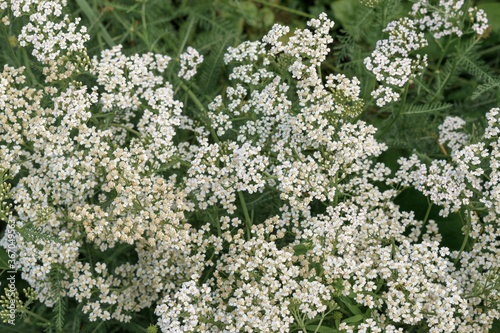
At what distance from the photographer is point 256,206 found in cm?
398

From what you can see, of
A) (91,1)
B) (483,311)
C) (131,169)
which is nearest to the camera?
(131,169)

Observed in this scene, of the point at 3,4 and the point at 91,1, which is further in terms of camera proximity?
the point at 91,1

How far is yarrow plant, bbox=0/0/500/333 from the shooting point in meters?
3.10

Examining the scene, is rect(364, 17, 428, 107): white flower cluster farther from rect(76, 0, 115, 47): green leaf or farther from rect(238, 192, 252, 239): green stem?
rect(76, 0, 115, 47): green leaf

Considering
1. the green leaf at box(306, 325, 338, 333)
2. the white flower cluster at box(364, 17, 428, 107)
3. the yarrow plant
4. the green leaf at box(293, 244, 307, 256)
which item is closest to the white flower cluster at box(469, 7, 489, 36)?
the yarrow plant

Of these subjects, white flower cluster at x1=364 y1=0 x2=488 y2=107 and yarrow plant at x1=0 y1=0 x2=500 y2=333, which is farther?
white flower cluster at x1=364 y1=0 x2=488 y2=107

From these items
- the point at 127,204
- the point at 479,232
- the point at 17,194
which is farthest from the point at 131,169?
the point at 479,232

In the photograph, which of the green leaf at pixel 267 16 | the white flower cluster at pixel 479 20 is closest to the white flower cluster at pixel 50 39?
the white flower cluster at pixel 479 20

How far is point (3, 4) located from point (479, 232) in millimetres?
3532

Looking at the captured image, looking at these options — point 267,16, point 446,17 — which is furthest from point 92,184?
point 267,16

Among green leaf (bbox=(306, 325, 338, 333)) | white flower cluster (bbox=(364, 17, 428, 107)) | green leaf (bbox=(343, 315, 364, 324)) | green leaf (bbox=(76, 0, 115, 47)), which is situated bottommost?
green leaf (bbox=(306, 325, 338, 333))

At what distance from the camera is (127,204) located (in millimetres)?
3041

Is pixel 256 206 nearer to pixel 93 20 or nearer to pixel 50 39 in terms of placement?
pixel 50 39

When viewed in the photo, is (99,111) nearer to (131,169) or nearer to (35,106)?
(35,106)
